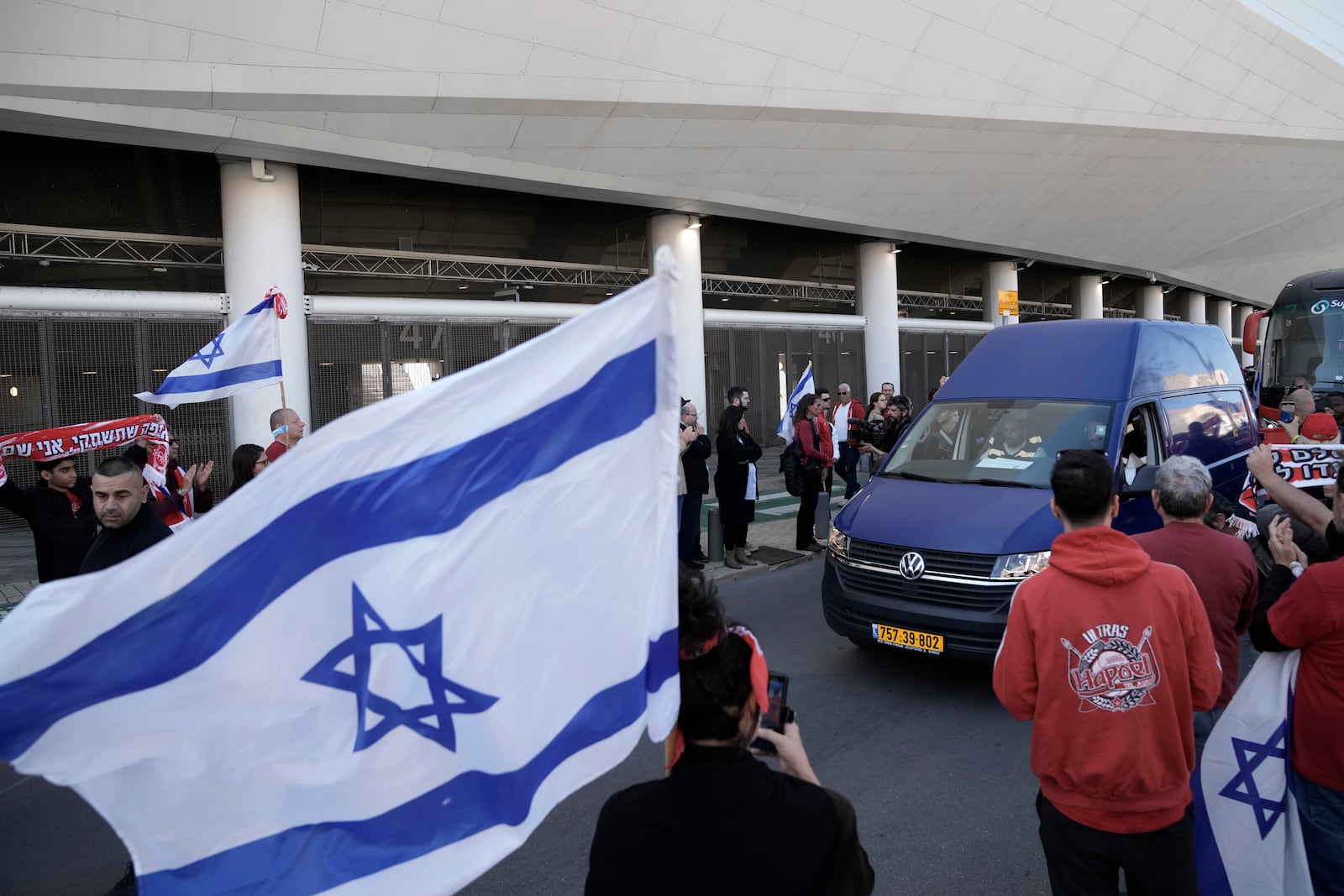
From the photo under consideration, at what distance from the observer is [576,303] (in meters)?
21.4

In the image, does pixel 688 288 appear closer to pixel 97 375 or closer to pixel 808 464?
pixel 808 464

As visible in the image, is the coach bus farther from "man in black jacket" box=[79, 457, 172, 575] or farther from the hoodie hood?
"man in black jacket" box=[79, 457, 172, 575]

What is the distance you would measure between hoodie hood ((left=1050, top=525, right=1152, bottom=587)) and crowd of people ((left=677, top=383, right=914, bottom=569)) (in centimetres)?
654

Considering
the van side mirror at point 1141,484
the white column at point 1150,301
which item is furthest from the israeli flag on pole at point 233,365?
the white column at point 1150,301

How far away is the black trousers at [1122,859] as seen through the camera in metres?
2.79

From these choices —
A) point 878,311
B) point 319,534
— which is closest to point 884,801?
point 319,534

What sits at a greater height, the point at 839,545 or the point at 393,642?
the point at 393,642

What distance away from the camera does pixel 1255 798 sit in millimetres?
3369

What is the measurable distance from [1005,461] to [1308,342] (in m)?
11.1

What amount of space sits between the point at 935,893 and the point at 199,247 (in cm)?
1660

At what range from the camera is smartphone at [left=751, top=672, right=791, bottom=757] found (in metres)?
2.20

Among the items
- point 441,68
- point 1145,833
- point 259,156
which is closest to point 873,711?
point 1145,833

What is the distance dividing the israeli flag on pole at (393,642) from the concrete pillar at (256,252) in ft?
45.9

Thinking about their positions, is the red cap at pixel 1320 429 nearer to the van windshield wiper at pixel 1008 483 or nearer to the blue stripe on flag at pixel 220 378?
the van windshield wiper at pixel 1008 483
